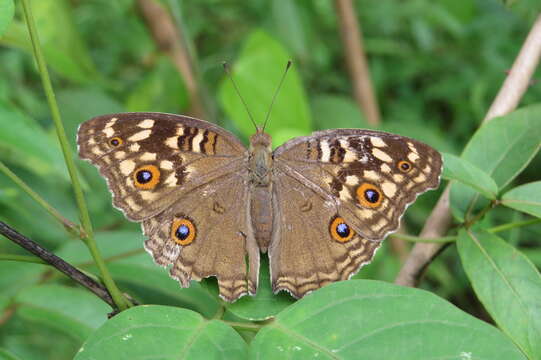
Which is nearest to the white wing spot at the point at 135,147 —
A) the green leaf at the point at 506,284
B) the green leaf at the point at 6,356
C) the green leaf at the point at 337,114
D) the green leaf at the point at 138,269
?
the green leaf at the point at 138,269

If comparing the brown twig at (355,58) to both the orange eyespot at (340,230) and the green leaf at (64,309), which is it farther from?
the green leaf at (64,309)

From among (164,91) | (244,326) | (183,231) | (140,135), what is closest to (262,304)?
(244,326)

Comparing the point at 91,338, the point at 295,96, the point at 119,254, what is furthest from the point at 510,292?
the point at 295,96

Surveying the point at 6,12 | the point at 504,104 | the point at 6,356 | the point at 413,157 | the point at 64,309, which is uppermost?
the point at 6,12

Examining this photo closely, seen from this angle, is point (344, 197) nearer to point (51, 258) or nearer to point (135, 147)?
point (135, 147)

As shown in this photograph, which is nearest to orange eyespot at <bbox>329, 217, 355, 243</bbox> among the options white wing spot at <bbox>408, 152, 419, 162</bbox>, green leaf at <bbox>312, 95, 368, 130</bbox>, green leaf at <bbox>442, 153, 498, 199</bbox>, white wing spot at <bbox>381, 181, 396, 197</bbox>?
white wing spot at <bbox>381, 181, 396, 197</bbox>

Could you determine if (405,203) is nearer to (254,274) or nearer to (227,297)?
(254,274)
